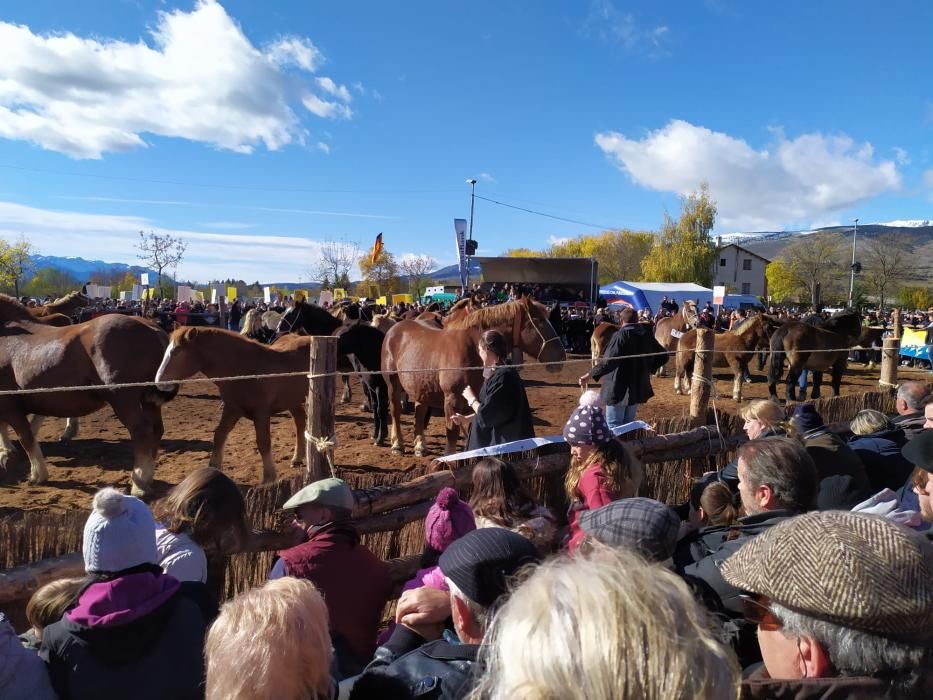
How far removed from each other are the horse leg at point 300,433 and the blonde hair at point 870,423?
544 centimetres

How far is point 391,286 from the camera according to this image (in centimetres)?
6006

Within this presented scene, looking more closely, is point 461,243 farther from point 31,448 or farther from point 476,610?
point 476,610

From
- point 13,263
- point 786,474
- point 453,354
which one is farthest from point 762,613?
point 13,263

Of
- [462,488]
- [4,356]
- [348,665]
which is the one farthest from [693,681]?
[4,356]

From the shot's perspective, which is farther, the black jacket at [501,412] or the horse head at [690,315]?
the horse head at [690,315]

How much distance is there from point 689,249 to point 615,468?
62739mm

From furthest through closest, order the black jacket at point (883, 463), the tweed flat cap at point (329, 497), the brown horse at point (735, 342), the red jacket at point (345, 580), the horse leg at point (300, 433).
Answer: the brown horse at point (735, 342)
the horse leg at point (300, 433)
the black jacket at point (883, 463)
the tweed flat cap at point (329, 497)
the red jacket at point (345, 580)

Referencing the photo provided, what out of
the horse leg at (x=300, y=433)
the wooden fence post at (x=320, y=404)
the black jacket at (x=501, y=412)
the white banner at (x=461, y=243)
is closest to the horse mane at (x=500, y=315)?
the horse leg at (x=300, y=433)

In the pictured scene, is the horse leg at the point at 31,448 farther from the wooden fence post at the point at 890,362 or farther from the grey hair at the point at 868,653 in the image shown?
the wooden fence post at the point at 890,362

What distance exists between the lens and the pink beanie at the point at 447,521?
2598 millimetres

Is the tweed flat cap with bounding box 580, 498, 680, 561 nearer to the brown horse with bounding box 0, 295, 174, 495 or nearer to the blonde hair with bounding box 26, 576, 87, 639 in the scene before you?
the blonde hair with bounding box 26, 576, 87, 639

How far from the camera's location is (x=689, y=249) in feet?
199

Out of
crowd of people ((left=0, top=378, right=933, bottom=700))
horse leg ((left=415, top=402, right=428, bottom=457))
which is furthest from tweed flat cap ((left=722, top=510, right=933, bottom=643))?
horse leg ((left=415, top=402, right=428, bottom=457))

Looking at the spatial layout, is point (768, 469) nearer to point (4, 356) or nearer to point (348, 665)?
point (348, 665)
